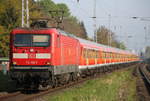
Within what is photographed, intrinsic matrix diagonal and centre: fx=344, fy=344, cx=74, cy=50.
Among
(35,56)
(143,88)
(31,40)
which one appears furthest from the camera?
(143,88)

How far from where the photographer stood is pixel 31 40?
54.4ft

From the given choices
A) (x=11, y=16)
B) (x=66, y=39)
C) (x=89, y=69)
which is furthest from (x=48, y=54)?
(x=11, y=16)

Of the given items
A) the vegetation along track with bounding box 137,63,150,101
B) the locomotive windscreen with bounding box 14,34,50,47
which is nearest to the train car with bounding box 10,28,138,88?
the locomotive windscreen with bounding box 14,34,50,47

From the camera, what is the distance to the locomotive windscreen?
650 inches

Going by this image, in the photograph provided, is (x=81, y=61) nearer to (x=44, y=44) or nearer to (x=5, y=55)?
(x=44, y=44)

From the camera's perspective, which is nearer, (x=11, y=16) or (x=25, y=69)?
(x=25, y=69)

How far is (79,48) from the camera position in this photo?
1011 inches

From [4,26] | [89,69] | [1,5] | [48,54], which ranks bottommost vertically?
[89,69]

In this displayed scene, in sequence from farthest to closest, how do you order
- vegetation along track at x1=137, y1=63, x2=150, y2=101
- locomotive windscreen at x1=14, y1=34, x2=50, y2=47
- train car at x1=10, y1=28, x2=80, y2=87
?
locomotive windscreen at x1=14, y1=34, x2=50, y2=47 < train car at x1=10, y1=28, x2=80, y2=87 < vegetation along track at x1=137, y1=63, x2=150, y2=101

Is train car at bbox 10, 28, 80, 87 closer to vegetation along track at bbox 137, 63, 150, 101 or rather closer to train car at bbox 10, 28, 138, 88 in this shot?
train car at bbox 10, 28, 138, 88

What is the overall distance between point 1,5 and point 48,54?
26.8 metres

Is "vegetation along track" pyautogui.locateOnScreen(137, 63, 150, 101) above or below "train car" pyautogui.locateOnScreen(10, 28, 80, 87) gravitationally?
below

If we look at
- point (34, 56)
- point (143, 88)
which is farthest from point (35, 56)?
point (143, 88)

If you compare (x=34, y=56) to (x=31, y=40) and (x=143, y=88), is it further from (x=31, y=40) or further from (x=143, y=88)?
(x=143, y=88)
